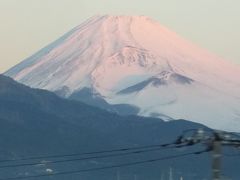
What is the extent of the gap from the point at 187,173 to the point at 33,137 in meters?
25.9

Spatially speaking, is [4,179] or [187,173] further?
[187,173]

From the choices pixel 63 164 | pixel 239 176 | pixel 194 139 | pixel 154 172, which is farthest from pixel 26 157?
A: pixel 194 139

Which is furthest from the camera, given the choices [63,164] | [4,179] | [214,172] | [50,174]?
[63,164]

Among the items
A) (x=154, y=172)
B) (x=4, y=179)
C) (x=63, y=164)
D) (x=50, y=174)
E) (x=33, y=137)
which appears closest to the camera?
(x=4, y=179)

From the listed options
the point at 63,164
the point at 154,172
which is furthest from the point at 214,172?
the point at 154,172

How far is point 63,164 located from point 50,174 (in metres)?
23.6

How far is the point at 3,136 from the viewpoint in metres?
191

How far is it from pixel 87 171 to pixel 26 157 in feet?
29.3

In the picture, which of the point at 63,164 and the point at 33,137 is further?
the point at 33,137

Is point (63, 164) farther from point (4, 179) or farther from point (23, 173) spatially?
point (4, 179)

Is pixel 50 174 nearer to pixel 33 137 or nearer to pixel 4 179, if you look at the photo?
pixel 4 179

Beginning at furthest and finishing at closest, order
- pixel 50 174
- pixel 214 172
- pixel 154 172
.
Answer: pixel 154 172, pixel 50 174, pixel 214 172

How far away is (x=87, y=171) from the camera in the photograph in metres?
178

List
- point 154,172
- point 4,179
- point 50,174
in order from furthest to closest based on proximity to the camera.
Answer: point 154,172 < point 50,174 < point 4,179
